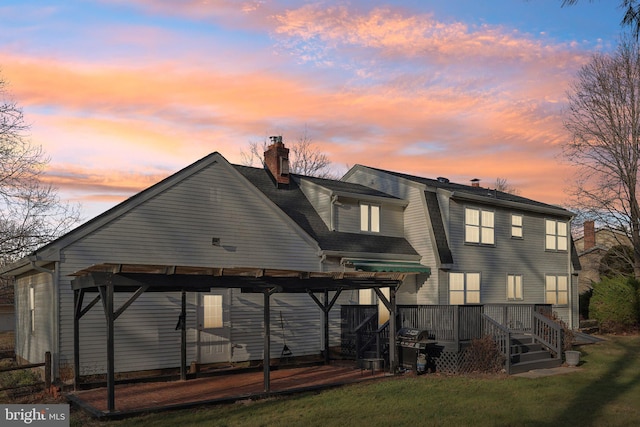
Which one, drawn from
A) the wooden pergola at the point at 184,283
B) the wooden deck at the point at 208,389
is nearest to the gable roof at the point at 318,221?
the wooden pergola at the point at 184,283

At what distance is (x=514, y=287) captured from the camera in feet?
92.3

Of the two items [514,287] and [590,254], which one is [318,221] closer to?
[514,287]

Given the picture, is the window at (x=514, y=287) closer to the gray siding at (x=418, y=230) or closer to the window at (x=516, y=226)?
the window at (x=516, y=226)

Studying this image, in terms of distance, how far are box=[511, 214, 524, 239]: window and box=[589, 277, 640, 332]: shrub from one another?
20.3 ft

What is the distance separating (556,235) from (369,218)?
12161 mm

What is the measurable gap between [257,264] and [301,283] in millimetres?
4628

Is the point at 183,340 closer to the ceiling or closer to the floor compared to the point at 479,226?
closer to the floor

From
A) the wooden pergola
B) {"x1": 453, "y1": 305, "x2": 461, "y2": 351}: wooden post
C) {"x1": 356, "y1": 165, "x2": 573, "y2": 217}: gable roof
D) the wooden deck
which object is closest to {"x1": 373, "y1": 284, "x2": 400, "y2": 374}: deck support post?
the wooden pergola

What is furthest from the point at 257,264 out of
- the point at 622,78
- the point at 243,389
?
the point at 622,78

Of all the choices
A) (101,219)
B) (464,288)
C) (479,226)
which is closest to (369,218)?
(464,288)

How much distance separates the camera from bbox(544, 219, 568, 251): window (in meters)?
30.5

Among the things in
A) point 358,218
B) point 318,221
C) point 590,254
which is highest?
point 358,218

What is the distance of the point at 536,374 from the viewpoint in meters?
17.2

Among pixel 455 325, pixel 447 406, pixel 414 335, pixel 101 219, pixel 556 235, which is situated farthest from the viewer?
pixel 556 235
